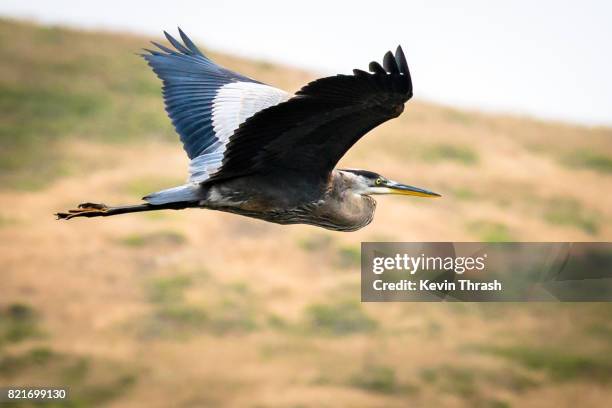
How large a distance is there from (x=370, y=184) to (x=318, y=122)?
129 centimetres

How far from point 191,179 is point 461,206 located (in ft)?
113

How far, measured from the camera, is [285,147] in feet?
26.9

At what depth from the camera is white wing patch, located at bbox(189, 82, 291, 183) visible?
926 centimetres

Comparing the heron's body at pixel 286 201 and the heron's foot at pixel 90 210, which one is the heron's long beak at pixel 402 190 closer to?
the heron's body at pixel 286 201

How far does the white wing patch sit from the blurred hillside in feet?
64.0

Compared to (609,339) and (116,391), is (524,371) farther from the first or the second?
(116,391)

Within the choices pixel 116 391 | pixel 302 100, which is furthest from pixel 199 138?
pixel 116 391

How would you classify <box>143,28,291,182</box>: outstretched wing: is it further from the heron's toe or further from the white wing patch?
the heron's toe

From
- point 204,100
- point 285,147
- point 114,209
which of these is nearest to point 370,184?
point 285,147

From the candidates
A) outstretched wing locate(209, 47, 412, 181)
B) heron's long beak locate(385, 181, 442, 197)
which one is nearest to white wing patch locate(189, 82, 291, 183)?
outstretched wing locate(209, 47, 412, 181)

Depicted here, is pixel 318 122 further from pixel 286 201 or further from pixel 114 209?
pixel 114 209

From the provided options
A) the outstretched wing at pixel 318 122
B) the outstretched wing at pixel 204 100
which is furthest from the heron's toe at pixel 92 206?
the outstretched wing at pixel 318 122

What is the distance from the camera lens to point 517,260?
34.3m

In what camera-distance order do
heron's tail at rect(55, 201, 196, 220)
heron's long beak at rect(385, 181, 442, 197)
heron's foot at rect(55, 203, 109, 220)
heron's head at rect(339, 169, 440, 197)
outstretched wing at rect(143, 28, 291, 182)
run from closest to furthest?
1. heron's tail at rect(55, 201, 196, 220)
2. heron's foot at rect(55, 203, 109, 220)
3. heron's head at rect(339, 169, 440, 197)
4. heron's long beak at rect(385, 181, 442, 197)
5. outstretched wing at rect(143, 28, 291, 182)
